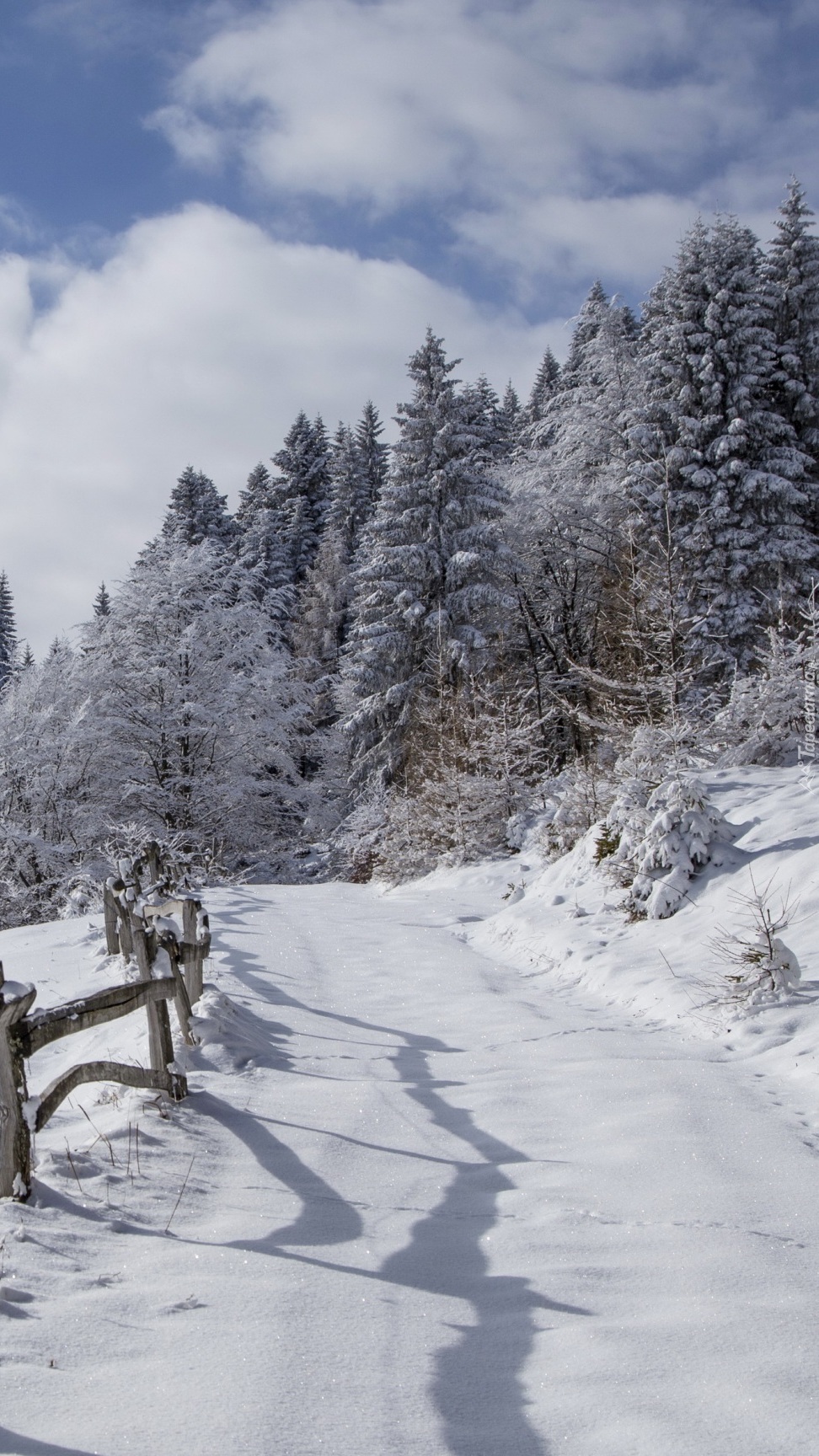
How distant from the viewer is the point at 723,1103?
4934 millimetres

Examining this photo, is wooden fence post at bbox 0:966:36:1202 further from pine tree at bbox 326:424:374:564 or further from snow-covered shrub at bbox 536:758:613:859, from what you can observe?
pine tree at bbox 326:424:374:564

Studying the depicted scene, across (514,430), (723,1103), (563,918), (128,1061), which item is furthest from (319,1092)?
(514,430)

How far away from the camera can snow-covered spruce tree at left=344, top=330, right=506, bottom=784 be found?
2562 centimetres

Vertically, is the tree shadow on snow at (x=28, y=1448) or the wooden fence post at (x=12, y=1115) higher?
the wooden fence post at (x=12, y=1115)

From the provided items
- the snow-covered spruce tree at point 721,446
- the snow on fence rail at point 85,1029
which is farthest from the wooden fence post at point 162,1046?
the snow-covered spruce tree at point 721,446

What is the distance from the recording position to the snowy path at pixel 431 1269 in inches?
93.6

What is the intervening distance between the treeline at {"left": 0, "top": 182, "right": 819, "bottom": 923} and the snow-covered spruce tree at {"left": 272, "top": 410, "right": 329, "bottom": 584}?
21619 mm

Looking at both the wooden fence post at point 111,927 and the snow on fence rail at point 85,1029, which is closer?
the snow on fence rail at point 85,1029

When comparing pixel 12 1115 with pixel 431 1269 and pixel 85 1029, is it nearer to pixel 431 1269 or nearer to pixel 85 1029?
pixel 85 1029

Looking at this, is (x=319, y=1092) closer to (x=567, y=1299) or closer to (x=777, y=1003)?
(x=567, y=1299)

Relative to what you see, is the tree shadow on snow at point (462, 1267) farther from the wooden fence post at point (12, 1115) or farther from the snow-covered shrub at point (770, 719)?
the snow-covered shrub at point (770, 719)

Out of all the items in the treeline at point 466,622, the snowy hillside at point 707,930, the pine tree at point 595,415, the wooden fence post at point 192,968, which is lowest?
the snowy hillside at point 707,930

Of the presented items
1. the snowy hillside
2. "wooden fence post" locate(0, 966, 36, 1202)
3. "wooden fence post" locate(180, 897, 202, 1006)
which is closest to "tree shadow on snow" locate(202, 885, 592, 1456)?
"wooden fence post" locate(0, 966, 36, 1202)

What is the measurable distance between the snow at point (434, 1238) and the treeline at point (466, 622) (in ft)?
35.8
